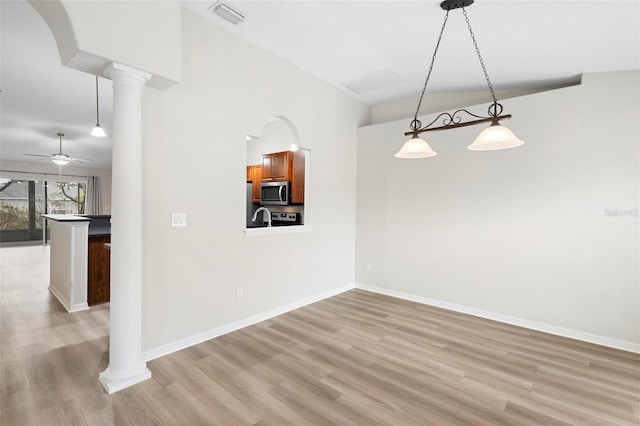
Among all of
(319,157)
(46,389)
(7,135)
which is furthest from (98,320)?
(7,135)

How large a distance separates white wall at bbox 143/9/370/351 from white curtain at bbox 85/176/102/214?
10.3 m

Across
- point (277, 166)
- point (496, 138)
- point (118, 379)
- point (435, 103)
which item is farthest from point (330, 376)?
point (277, 166)

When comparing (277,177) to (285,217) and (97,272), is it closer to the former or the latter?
(285,217)

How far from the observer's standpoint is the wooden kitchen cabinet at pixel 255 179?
6.28 m

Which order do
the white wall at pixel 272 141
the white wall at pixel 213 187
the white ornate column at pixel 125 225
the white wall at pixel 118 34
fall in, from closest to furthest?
1. the white wall at pixel 118 34
2. the white ornate column at pixel 125 225
3. the white wall at pixel 213 187
4. the white wall at pixel 272 141

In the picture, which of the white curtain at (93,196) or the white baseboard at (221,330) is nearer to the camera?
the white baseboard at (221,330)

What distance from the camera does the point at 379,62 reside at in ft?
11.8

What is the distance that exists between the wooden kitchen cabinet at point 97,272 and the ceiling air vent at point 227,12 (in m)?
3.45

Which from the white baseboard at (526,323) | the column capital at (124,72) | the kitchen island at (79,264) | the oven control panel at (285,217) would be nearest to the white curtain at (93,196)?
the kitchen island at (79,264)

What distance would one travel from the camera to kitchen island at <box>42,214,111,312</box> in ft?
12.6

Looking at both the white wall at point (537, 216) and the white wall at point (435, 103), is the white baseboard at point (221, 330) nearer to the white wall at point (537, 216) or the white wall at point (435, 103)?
the white wall at point (537, 216)

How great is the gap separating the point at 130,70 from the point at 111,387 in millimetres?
2359

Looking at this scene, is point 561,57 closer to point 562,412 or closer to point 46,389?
point 562,412

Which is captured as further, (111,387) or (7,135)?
(7,135)
